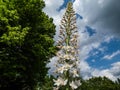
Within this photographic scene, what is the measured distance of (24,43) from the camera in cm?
4084

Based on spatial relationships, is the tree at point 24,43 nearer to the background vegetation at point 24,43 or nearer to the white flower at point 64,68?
the background vegetation at point 24,43

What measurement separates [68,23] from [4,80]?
32.5 meters

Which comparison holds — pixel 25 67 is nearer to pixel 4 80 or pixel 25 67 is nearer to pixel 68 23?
pixel 4 80

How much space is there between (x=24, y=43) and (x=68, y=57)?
33727 millimetres

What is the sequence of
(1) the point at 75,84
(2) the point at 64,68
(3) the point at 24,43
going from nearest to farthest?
1. (2) the point at 64,68
2. (1) the point at 75,84
3. (3) the point at 24,43

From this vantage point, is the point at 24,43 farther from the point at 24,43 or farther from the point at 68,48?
the point at 68,48

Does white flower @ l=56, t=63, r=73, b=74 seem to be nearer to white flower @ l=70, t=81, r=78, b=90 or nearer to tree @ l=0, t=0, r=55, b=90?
white flower @ l=70, t=81, r=78, b=90

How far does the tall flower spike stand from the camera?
7.35 metres

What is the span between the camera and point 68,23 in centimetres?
771

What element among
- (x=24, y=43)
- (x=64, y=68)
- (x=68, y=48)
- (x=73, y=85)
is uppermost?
(x=24, y=43)

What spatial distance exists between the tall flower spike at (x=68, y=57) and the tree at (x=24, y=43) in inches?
1181

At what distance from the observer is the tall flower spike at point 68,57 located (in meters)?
7.35

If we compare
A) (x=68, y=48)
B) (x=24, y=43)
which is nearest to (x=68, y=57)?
(x=68, y=48)

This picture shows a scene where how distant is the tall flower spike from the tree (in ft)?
98.4
